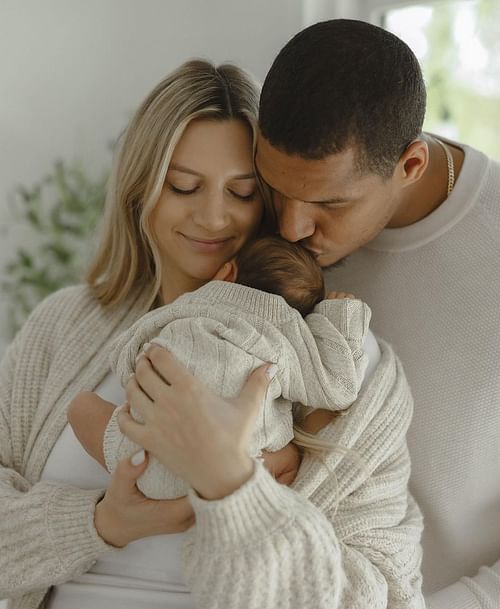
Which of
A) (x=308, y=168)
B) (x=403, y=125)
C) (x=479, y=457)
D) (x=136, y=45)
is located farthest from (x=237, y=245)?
(x=136, y=45)

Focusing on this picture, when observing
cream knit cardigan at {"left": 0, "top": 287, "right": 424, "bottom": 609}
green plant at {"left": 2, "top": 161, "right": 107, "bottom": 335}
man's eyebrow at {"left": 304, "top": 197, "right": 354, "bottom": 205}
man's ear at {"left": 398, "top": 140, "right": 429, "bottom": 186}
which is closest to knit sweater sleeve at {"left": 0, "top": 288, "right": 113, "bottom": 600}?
cream knit cardigan at {"left": 0, "top": 287, "right": 424, "bottom": 609}

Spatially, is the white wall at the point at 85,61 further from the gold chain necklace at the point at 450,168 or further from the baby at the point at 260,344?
the baby at the point at 260,344

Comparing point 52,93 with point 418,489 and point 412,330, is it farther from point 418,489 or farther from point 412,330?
point 418,489

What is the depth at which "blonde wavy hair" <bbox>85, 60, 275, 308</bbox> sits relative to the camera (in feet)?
5.65

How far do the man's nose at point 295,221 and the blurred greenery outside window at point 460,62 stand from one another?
1.24m

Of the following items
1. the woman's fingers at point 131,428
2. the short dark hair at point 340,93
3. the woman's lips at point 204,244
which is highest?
the short dark hair at point 340,93

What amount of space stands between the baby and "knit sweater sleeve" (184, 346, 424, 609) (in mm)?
91

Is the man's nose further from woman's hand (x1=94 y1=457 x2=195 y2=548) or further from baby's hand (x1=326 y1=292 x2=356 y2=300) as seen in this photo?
woman's hand (x1=94 y1=457 x2=195 y2=548)

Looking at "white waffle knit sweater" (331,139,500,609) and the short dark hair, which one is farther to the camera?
"white waffle knit sweater" (331,139,500,609)

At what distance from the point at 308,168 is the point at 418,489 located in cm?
75

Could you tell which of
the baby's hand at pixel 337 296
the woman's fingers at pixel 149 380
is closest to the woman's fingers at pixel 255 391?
the woman's fingers at pixel 149 380

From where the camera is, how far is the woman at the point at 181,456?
3.99 ft

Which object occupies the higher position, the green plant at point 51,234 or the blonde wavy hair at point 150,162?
the blonde wavy hair at point 150,162

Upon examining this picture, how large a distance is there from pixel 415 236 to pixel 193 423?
78cm
